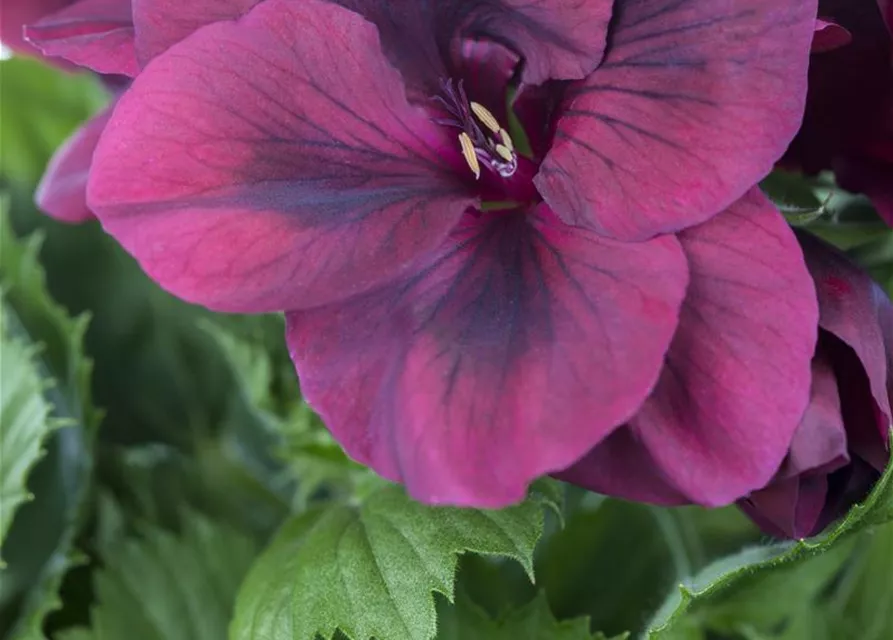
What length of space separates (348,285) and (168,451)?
1.16 ft

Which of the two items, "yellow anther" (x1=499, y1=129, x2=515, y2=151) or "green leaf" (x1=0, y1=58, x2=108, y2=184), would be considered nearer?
"yellow anther" (x1=499, y1=129, x2=515, y2=151)

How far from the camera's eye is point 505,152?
14.2 inches

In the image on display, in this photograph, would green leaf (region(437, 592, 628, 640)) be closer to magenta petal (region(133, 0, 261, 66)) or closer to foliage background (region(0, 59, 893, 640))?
foliage background (region(0, 59, 893, 640))

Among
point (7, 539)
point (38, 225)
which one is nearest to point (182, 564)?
point (7, 539)

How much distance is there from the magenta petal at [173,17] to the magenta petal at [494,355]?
90mm

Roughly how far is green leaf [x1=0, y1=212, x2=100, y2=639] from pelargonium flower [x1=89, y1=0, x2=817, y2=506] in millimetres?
230

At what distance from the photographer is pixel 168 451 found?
24.9 inches

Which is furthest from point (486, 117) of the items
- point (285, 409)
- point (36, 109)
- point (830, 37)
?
point (36, 109)

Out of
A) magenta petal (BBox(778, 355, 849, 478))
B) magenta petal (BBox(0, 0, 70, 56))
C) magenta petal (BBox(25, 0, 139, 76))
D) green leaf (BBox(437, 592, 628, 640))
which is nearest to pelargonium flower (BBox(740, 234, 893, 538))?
magenta petal (BBox(778, 355, 849, 478))

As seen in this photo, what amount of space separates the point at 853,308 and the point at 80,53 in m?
0.25

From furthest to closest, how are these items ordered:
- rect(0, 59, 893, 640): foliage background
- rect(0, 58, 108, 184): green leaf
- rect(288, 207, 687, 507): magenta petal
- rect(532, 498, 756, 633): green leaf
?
rect(0, 58, 108, 184): green leaf → rect(532, 498, 756, 633): green leaf → rect(0, 59, 893, 640): foliage background → rect(288, 207, 687, 507): magenta petal

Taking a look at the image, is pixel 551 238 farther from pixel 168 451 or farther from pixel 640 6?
pixel 168 451

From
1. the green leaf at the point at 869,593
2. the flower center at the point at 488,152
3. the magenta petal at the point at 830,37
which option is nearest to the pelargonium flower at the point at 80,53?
the flower center at the point at 488,152

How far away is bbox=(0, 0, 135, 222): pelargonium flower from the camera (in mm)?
356
